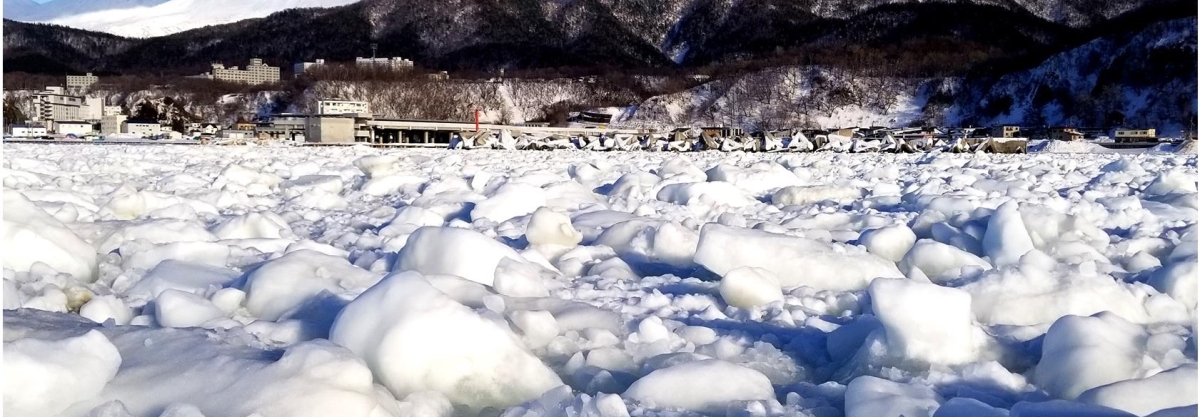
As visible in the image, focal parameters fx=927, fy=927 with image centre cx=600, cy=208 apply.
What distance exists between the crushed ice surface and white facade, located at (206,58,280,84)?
383ft

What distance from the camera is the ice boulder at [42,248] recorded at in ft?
11.7

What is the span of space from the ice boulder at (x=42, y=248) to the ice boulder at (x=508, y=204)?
2248 millimetres

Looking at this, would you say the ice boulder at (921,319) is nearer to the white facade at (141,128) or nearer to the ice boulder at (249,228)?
the ice boulder at (249,228)

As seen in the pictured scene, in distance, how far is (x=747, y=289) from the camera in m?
3.13

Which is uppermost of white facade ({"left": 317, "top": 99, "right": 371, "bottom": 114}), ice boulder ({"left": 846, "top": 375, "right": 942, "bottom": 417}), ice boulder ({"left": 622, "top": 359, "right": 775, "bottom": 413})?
white facade ({"left": 317, "top": 99, "right": 371, "bottom": 114})

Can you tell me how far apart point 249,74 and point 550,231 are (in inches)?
5040

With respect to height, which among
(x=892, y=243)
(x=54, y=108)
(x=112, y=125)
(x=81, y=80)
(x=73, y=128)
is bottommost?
(x=73, y=128)

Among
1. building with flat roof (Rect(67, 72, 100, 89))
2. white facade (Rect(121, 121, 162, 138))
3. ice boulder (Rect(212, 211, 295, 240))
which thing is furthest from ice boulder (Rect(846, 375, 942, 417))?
building with flat roof (Rect(67, 72, 100, 89))

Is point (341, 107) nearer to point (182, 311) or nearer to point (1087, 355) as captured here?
point (182, 311)

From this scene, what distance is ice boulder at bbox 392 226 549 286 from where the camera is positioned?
336 centimetres

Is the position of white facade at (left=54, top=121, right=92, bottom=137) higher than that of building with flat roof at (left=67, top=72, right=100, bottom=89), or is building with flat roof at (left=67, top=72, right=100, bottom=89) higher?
building with flat roof at (left=67, top=72, right=100, bottom=89)

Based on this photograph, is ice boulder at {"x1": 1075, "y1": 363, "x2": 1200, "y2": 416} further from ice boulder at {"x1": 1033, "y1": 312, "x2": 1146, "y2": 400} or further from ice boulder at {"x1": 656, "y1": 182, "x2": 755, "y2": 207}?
ice boulder at {"x1": 656, "y1": 182, "x2": 755, "y2": 207}

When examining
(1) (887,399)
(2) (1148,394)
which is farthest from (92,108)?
(2) (1148,394)

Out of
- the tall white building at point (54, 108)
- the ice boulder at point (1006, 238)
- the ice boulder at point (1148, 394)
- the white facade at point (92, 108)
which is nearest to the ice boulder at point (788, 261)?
the ice boulder at point (1006, 238)
